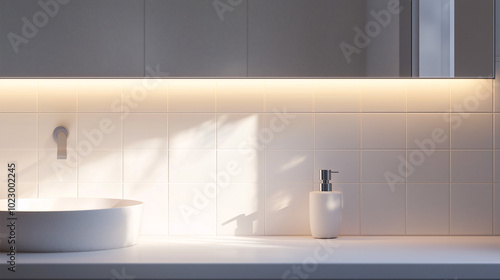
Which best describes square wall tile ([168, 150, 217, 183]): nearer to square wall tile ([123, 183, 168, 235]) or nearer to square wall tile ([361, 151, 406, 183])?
square wall tile ([123, 183, 168, 235])

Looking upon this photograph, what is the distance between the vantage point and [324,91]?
2076 mm

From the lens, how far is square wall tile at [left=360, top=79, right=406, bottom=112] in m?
2.07

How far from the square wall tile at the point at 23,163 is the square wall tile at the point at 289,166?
83 cm

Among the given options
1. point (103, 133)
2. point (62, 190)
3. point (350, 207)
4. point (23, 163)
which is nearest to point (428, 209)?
point (350, 207)

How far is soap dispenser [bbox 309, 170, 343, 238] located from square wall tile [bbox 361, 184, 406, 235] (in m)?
0.16

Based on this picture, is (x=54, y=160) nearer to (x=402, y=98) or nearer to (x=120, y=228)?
(x=120, y=228)

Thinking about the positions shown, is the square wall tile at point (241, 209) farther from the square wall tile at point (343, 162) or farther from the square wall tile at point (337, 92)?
the square wall tile at point (337, 92)

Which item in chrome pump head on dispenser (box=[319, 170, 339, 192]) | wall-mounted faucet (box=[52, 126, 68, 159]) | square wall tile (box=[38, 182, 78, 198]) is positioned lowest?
square wall tile (box=[38, 182, 78, 198])

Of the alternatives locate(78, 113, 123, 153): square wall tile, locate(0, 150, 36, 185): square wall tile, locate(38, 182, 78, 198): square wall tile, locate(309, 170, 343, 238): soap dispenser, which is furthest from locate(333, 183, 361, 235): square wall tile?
locate(0, 150, 36, 185): square wall tile

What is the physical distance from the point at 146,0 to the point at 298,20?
51 cm

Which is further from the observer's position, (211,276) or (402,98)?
(402,98)

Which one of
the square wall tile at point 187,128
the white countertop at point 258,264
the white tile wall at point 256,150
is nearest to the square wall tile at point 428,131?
the white tile wall at point 256,150

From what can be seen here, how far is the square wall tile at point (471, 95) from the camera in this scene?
2.07 meters

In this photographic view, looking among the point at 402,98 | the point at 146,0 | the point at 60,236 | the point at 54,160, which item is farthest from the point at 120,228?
the point at 402,98
